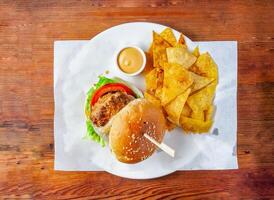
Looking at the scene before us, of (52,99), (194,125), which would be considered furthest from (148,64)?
(52,99)

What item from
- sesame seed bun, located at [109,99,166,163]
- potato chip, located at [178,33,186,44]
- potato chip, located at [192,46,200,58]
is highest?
potato chip, located at [178,33,186,44]

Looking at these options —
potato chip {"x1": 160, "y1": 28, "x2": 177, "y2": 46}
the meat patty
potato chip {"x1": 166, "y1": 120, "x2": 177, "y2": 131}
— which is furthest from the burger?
potato chip {"x1": 160, "y1": 28, "x2": 177, "y2": 46}

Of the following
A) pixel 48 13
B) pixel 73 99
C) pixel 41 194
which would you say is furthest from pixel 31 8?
pixel 41 194

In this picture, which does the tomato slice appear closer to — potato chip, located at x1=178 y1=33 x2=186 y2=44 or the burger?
the burger

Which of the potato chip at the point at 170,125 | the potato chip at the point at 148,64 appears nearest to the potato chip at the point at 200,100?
the potato chip at the point at 170,125

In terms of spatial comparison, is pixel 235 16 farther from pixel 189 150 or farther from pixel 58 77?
pixel 58 77

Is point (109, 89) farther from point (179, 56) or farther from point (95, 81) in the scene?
point (179, 56)
